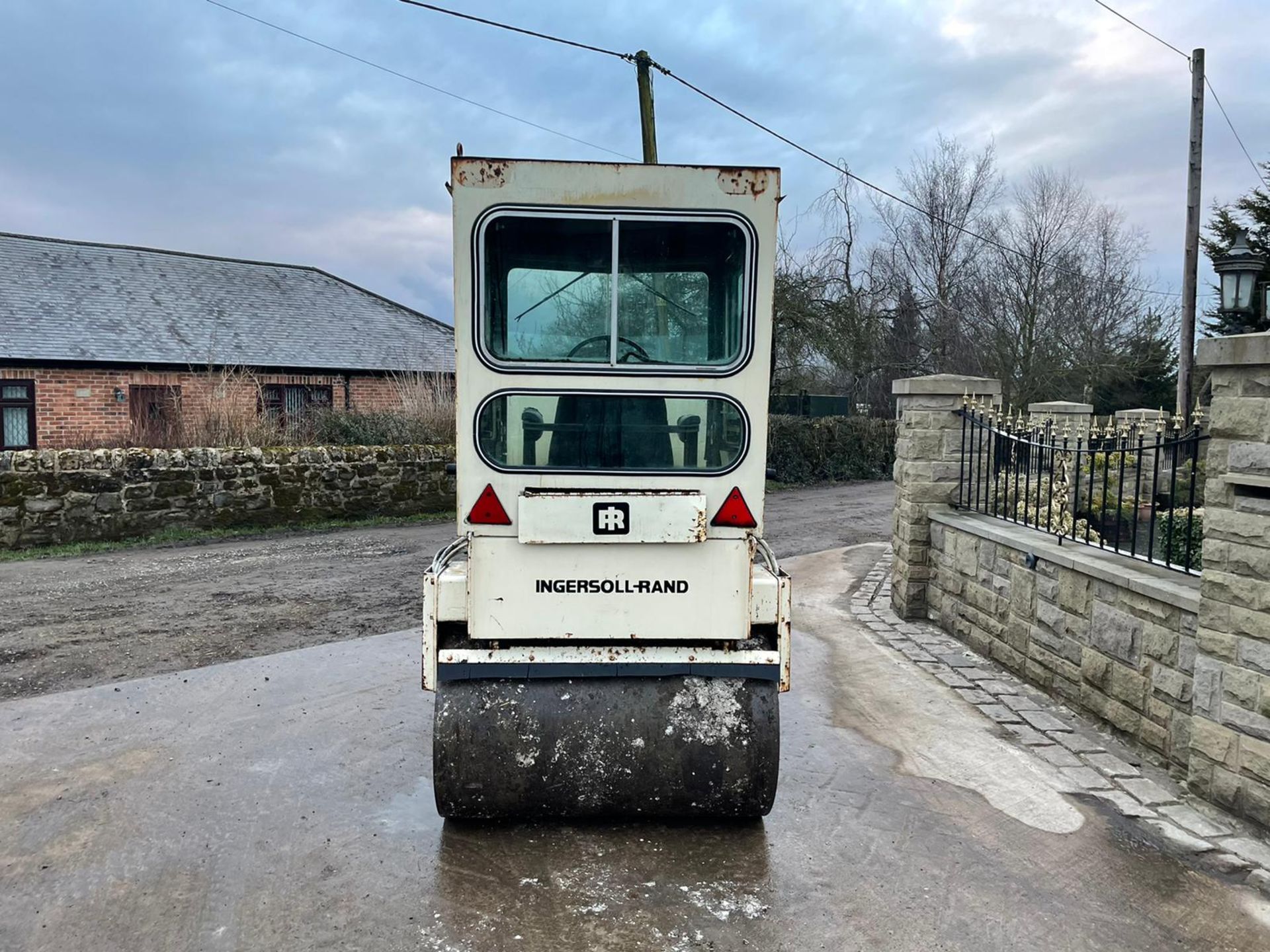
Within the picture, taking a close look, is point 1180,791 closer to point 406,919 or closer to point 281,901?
point 406,919

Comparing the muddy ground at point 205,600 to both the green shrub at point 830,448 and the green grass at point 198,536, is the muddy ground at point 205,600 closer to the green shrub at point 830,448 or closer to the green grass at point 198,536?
the green grass at point 198,536

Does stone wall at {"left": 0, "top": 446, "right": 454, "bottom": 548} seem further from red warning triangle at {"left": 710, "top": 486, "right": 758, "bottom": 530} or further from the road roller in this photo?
red warning triangle at {"left": 710, "top": 486, "right": 758, "bottom": 530}

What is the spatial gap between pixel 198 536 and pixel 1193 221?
15516mm

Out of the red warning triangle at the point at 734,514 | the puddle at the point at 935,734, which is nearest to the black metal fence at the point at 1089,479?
the puddle at the point at 935,734

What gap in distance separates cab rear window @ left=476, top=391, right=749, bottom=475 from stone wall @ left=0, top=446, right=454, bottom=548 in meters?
10.7

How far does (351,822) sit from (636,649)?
1.59 m

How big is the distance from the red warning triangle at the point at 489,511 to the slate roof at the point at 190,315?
52.2 ft

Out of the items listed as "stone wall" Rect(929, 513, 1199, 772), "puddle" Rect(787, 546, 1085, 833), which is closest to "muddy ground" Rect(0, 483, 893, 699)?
"puddle" Rect(787, 546, 1085, 833)

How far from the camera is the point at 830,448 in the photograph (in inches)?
868

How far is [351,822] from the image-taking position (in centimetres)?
427

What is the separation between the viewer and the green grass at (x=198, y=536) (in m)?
11.6

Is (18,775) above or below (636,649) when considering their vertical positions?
below

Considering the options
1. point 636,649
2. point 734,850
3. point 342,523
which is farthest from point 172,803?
point 342,523

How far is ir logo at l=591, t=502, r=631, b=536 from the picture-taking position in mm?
3875
